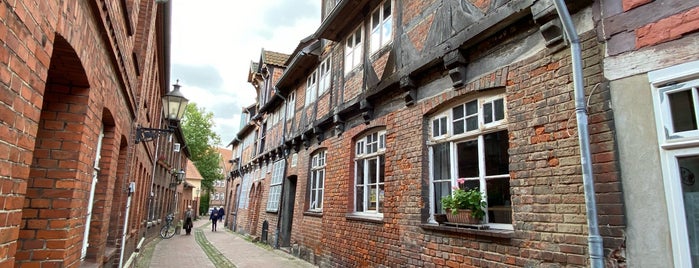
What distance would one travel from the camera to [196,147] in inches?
1770

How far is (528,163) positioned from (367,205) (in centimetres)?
452

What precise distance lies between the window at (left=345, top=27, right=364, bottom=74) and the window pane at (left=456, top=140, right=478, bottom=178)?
427 cm

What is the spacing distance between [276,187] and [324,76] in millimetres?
5709

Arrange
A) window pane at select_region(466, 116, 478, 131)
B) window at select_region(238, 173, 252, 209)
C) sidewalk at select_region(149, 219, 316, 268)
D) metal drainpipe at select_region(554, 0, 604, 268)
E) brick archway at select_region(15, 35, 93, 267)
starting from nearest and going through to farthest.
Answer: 1. brick archway at select_region(15, 35, 93, 267)
2. metal drainpipe at select_region(554, 0, 604, 268)
3. window pane at select_region(466, 116, 478, 131)
4. sidewalk at select_region(149, 219, 316, 268)
5. window at select_region(238, 173, 252, 209)

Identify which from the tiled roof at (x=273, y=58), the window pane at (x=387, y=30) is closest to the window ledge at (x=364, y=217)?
the window pane at (x=387, y=30)

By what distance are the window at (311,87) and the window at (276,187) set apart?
10.8 ft

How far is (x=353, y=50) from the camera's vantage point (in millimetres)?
10008

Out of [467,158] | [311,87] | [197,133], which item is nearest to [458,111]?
[467,158]

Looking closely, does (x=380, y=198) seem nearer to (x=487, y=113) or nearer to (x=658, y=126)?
(x=487, y=113)

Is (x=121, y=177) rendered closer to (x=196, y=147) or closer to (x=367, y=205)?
(x=367, y=205)

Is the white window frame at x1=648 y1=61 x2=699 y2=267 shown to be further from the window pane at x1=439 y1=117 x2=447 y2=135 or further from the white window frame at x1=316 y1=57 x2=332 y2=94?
the white window frame at x1=316 y1=57 x2=332 y2=94

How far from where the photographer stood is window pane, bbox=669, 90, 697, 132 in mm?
3285

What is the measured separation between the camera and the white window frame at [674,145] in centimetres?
321

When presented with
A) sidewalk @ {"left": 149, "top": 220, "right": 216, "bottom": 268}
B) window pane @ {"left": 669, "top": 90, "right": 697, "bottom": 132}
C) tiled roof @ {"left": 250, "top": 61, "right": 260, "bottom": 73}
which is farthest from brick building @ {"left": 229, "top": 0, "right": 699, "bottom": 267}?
tiled roof @ {"left": 250, "top": 61, "right": 260, "bottom": 73}
